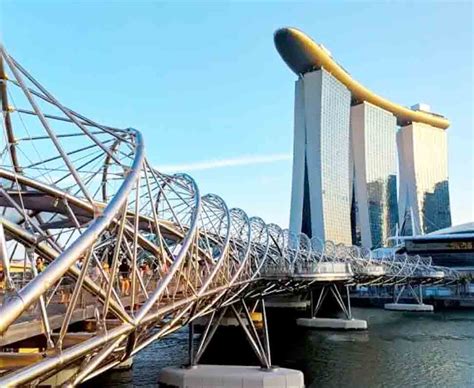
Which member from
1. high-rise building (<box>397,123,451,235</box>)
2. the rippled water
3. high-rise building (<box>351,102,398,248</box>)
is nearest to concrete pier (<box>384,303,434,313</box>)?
the rippled water

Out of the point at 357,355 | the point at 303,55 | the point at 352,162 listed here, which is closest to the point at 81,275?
the point at 357,355

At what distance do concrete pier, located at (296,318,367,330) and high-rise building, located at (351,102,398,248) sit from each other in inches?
4328

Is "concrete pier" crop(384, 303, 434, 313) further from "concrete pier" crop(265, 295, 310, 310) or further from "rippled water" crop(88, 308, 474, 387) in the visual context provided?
"rippled water" crop(88, 308, 474, 387)

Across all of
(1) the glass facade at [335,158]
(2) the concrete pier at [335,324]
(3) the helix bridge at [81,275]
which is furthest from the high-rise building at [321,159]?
(3) the helix bridge at [81,275]

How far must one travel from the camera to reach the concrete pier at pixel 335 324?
60.1 metres

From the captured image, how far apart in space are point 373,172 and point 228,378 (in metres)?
149

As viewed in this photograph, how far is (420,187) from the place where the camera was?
18975cm

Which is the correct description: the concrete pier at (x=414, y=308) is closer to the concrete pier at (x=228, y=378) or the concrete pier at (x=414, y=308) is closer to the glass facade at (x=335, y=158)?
the concrete pier at (x=228, y=378)

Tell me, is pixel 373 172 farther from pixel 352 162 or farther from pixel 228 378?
pixel 228 378

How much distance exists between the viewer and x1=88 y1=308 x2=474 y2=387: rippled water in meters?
34.2

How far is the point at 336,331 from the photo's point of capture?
195 ft

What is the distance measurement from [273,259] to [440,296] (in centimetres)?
5686

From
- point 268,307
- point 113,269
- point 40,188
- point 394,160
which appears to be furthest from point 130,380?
point 394,160

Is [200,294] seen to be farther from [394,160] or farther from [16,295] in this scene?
[394,160]
